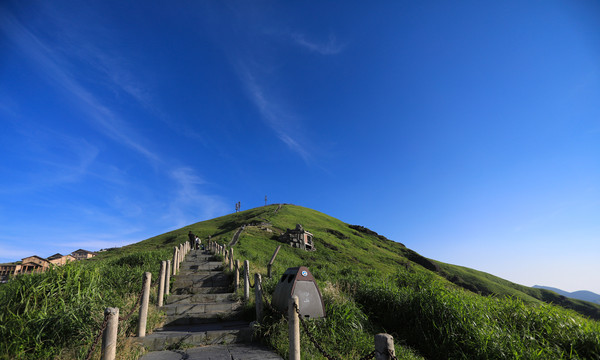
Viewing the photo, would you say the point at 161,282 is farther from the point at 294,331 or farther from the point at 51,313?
the point at 294,331

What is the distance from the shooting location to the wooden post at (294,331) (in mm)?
4617

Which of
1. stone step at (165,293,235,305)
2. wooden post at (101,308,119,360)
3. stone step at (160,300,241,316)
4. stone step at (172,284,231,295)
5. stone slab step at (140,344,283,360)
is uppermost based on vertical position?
wooden post at (101,308,119,360)

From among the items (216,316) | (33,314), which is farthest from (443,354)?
(33,314)

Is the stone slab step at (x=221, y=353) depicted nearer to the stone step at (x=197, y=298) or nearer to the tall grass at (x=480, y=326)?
the stone step at (x=197, y=298)

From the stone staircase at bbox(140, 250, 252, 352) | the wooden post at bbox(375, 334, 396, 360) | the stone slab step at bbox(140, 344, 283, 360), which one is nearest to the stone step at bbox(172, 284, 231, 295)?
the stone staircase at bbox(140, 250, 252, 352)

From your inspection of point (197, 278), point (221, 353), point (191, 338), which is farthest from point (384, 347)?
point (197, 278)

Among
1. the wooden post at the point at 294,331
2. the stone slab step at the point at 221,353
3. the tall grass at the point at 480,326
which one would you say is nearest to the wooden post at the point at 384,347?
the wooden post at the point at 294,331

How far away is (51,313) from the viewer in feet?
16.8

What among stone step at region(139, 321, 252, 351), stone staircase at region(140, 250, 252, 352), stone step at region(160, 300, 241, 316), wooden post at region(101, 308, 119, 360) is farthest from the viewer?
stone step at region(160, 300, 241, 316)

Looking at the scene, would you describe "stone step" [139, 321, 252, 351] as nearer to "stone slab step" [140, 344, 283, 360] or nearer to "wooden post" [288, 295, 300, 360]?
"stone slab step" [140, 344, 283, 360]

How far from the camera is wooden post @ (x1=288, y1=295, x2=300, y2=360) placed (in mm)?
4617

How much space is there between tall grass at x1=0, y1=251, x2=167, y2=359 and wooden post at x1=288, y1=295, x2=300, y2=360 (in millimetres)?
3407

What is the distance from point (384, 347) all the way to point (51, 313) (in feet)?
19.7

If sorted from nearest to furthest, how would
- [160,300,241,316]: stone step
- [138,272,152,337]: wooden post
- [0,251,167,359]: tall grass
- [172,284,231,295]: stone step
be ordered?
1. [0,251,167,359]: tall grass
2. [138,272,152,337]: wooden post
3. [160,300,241,316]: stone step
4. [172,284,231,295]: stone step
